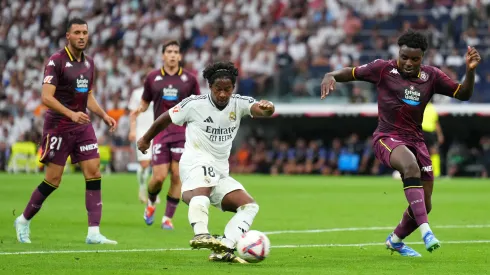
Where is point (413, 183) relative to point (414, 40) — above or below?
below

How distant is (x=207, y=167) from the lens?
1085cm

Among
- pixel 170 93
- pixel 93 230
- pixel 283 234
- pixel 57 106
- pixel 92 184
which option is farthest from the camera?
pixel 170 93

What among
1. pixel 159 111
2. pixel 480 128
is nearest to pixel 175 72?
pixel 159 111

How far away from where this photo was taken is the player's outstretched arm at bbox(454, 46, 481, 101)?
1093 centimetres

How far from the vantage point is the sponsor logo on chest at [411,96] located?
1142 cm

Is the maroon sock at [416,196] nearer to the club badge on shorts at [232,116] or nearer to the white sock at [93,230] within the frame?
the club badge on shorts at [232,116]

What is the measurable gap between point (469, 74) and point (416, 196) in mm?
1453

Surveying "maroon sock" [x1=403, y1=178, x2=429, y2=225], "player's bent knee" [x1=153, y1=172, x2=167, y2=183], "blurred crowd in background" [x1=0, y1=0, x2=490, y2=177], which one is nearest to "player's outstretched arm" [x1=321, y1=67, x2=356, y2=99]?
"maroon sock" [x1=403, y1=178, x2=429, y2=225]

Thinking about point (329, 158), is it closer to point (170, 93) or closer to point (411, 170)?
point (170, 93)

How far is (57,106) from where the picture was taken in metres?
12.4

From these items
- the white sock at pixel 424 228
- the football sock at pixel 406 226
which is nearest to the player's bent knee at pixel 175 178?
the football sock at pixel 406 226

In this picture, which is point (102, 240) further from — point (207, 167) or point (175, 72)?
point (175, 72)

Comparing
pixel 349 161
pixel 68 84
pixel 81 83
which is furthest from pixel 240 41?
pixel 68 84

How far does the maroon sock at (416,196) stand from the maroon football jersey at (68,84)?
14.4ft
